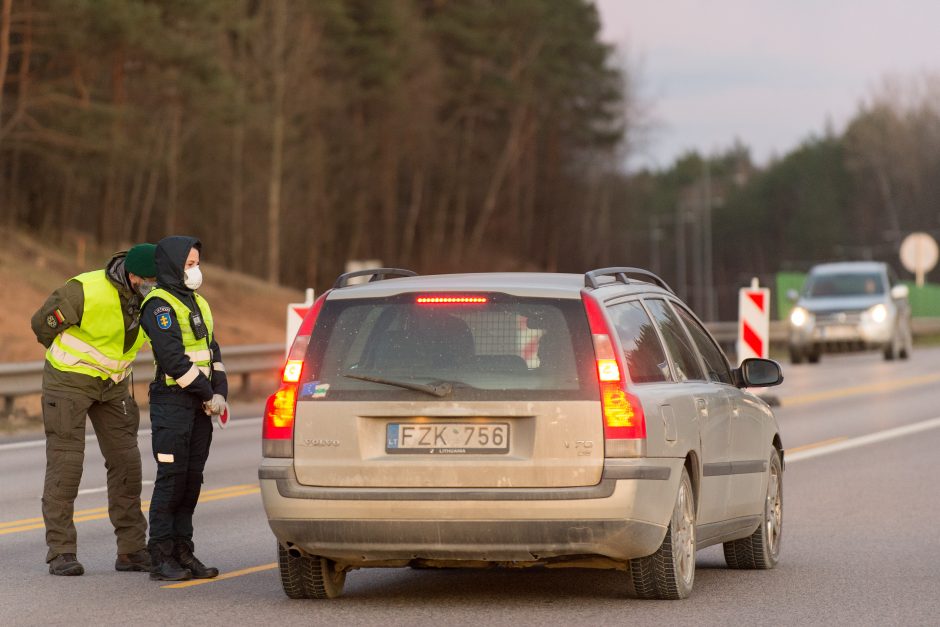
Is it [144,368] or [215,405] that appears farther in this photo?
[144,368]

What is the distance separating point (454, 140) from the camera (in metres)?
84.1

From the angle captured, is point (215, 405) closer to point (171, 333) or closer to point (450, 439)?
point (171, 333)

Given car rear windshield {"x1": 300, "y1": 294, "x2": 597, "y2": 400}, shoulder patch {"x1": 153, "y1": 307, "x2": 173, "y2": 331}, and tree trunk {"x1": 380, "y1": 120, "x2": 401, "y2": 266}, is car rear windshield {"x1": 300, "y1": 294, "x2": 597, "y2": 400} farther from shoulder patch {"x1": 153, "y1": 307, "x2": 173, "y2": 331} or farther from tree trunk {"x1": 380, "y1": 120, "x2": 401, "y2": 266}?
tree trunk {"x1": 380, "y1": 120, "x2": 401, "y2": 266}

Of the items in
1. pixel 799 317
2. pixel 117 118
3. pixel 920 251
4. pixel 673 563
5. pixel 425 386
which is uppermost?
pixel 117 118

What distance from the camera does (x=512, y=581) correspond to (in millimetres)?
9398

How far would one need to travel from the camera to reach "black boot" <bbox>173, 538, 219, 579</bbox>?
937cm

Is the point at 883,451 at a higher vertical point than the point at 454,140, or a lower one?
lower

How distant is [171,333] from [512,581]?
212 cm

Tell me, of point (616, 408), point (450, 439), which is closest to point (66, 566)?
point (450, 439)

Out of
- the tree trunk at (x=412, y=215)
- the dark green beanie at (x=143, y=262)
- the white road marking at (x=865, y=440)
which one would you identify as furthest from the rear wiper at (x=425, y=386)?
the tree trunk at (x=412, y=215)

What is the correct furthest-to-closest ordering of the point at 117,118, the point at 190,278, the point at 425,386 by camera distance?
the point at 117,118, the point at 190,278, the point at 425,386

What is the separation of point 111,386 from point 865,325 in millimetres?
26314

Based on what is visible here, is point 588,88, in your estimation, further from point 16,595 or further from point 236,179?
point 16,595

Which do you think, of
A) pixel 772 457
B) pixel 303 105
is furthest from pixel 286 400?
pixel 303 105
